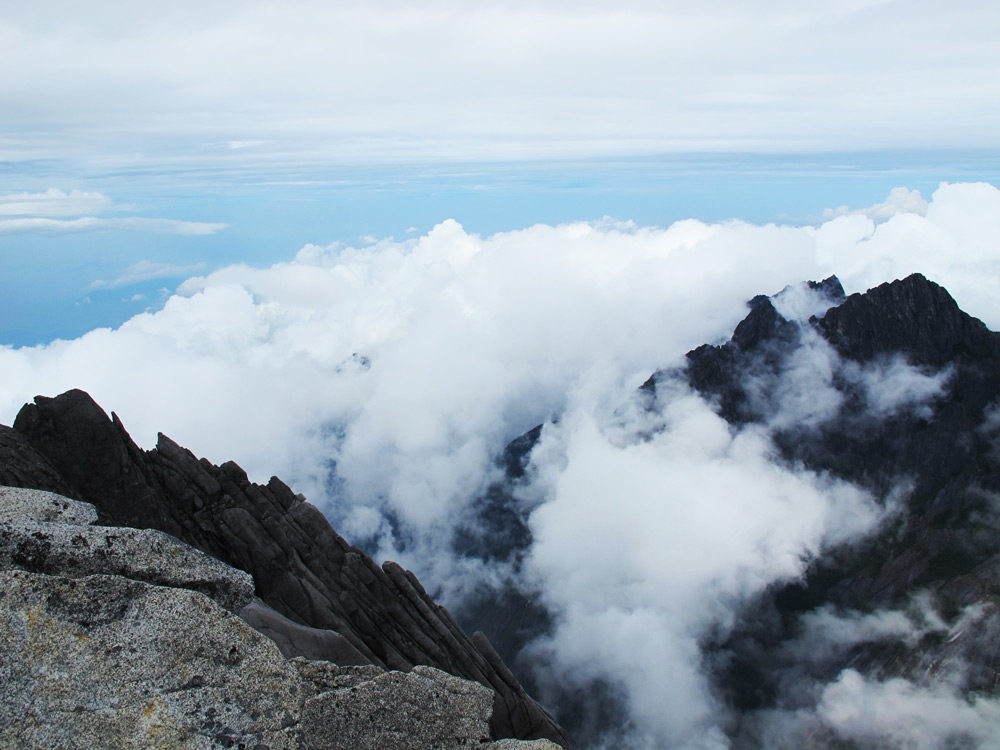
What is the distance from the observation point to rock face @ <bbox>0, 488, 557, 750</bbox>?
16.3 m

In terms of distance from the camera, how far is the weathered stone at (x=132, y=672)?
52.8 feet

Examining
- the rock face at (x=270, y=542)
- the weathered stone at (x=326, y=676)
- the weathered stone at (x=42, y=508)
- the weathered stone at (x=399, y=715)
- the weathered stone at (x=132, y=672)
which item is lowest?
the rock face at (x=270, y=542)

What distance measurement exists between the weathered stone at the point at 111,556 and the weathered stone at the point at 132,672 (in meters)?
2.76

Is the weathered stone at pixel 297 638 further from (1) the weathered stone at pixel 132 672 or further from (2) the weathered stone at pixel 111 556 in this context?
(1) the weathered stone at pixel 132 672

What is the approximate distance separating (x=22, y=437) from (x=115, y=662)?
36218mm

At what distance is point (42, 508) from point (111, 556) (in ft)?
15.9

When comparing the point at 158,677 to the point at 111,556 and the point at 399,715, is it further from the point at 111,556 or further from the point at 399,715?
the point at 399,715

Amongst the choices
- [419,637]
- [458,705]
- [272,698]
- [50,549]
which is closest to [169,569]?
[50,549]

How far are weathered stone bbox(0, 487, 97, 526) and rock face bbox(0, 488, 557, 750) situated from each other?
0.37 m

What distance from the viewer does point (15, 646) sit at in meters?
16.5

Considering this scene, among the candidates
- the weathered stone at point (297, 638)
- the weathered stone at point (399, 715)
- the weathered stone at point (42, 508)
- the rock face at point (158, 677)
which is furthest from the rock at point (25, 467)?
the weathered stone at point (399, 715)

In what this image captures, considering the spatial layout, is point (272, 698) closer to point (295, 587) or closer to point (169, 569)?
point (169, 569)

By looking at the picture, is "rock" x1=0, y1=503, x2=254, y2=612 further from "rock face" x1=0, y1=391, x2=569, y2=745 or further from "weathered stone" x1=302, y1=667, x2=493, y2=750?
"rock face" x1=0, y1=391, x2=569, y2=745

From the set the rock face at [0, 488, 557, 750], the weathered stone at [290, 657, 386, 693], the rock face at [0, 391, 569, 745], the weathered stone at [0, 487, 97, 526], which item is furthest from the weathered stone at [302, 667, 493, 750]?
the rock face at [0, 391, 569, 745]
